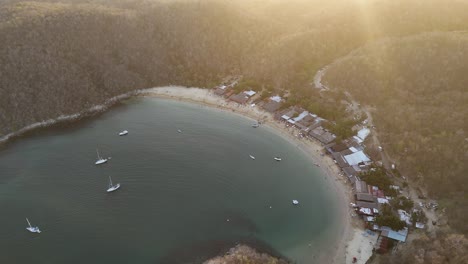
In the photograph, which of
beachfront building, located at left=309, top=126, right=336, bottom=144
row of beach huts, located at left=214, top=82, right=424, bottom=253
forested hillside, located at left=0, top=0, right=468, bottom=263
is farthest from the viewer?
beachfront building, located at left=309, top=126, right=336, bottom=144

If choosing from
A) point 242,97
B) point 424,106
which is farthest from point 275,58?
point 424,106

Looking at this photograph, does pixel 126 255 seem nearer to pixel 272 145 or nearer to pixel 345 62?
pixel 272 145

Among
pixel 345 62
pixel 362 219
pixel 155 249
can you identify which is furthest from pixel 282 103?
pixel 155 249

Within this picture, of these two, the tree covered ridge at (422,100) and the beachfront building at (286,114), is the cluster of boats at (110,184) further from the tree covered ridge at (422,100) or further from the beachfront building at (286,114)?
the tree covered ridge at (422,100)

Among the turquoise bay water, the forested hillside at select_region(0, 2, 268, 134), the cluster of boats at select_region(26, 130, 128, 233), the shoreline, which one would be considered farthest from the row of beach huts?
the cluster of boats at select_region(26, 130, 128, 233)

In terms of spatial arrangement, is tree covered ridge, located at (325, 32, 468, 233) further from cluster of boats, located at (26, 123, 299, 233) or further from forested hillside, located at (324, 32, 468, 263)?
cluster of boats, located at (26, 123, 299, 233)

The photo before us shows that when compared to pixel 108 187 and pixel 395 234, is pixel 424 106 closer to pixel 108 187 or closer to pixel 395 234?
pixel 395 234

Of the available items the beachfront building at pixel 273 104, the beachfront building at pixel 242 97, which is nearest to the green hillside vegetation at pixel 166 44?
the beachfront building at pixel 273 104
